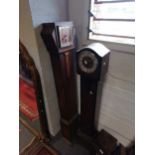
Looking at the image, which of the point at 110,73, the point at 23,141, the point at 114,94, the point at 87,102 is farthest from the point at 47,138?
the point at 110,73

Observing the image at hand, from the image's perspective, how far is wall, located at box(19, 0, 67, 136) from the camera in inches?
40.4

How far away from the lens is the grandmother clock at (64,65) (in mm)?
1044

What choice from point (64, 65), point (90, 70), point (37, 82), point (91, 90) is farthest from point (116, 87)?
point (37, 82)

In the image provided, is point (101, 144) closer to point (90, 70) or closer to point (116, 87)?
point (116, 87)

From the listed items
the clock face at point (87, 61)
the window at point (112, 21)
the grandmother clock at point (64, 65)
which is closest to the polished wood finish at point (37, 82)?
the grandmother clock at point (64, 65)

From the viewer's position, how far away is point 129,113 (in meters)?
1.25

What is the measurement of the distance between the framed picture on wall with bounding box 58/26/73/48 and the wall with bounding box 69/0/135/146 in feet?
0.66

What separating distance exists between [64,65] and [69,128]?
732 millimetres

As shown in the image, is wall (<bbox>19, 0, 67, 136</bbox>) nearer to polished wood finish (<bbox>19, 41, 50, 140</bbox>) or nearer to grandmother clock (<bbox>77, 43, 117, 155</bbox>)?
polished wood finish (<bbox>19, 41, 50, 140</bbox>)

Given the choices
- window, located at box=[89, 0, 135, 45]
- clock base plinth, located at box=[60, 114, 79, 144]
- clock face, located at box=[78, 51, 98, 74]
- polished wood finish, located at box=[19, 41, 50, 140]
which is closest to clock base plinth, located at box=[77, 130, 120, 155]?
clock base plinth, located at box=[60, 114, 79, 144]

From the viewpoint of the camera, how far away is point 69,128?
151 cm
